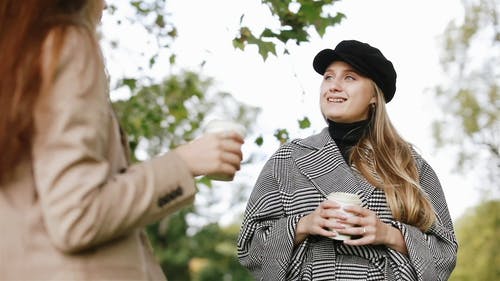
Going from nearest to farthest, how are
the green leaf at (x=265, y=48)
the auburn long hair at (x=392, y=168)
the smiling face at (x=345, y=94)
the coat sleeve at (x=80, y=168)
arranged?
the coat sleeve at (x=80, y=168) → the auburn long hair at (x=392, y=168) → the smiling face at (x=345, y=94) → the green leaf at (x=265, y=48)

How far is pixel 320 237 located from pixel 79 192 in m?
2.42

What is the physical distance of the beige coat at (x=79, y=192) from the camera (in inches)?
70.7

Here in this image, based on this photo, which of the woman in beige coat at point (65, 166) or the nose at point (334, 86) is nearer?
the woman in beige coat at point (65, 166)

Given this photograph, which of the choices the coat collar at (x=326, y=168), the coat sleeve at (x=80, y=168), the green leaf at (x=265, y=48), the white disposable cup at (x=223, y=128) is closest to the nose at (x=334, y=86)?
the coat collar at (x=326, y=168)

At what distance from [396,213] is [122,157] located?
237cm

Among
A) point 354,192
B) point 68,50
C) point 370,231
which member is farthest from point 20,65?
point 354,192

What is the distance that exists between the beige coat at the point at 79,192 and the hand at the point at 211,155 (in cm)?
2

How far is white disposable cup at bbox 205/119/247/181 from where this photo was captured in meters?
2.04

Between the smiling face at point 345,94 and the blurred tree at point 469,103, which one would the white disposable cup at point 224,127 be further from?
the blurred tree at point 469,103

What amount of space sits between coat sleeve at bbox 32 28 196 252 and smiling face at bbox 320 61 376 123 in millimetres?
2568

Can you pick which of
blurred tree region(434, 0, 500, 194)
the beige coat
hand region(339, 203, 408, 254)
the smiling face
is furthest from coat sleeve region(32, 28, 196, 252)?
blurred tree region(434, 0, 500, 194)

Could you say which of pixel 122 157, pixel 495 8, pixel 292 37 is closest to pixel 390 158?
pixel 292 37

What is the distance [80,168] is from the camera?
180 cm

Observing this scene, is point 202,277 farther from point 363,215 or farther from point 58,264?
point 58,264
